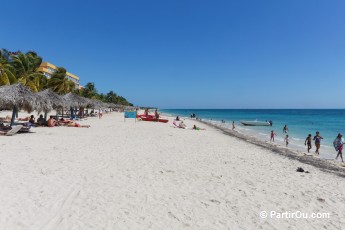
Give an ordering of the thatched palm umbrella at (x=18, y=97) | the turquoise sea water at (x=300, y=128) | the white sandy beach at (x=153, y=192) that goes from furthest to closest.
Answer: the turquoise sea water at (x=300, y=128)
the thatched palm umbrella at (x=18, y=97)
the white sandy beach at (x=153, y=192)

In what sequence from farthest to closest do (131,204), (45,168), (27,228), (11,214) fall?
1. (45,168)
2. (131,204)
3. (11,214)
4. (27,228)

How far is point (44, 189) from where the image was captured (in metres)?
5.33

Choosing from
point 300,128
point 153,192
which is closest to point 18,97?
point 153,192

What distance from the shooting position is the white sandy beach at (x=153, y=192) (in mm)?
4230

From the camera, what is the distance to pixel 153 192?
18.3 feet

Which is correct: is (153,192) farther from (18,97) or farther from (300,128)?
(300,128)

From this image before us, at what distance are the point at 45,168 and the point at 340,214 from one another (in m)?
6.99

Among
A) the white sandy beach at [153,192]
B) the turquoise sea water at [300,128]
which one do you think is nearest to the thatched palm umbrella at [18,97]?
the white sandy beach at [153,192]

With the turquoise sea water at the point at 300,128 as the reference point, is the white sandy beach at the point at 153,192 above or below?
above

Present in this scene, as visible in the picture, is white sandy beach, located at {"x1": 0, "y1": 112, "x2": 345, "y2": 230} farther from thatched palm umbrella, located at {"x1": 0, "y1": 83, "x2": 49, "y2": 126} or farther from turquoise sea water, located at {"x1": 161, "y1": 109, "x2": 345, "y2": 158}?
turquoise sea water, located at {"x1": 161, "y1": 109, "x2": 345, "y2": 158}

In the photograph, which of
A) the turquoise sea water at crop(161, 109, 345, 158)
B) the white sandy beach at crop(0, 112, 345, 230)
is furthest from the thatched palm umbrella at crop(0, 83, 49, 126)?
the turquoise sea water at crop(161, 109, 345, 158)

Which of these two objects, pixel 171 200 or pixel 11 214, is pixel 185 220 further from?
pixel 11 214

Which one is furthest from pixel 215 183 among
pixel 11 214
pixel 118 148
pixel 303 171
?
pixel 118 148

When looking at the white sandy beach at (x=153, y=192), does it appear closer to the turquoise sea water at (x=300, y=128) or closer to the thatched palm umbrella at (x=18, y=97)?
the thatched palm umbrella at (x=18, y=97)
